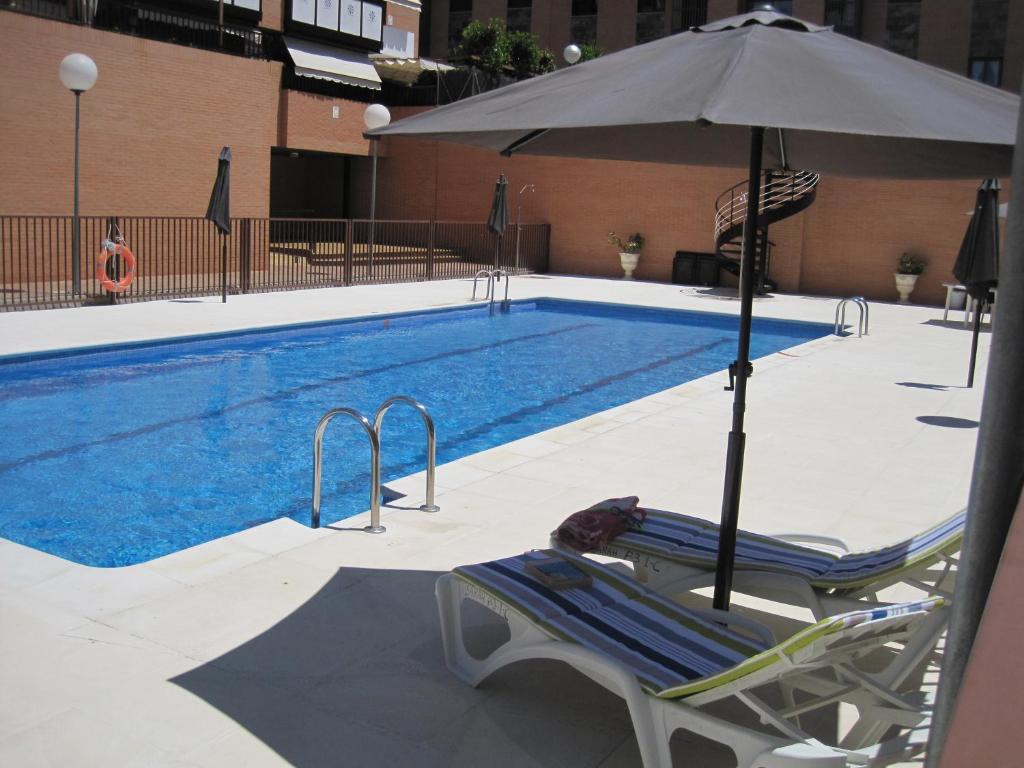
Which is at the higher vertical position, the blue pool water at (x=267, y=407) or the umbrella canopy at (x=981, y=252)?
the umbrella canopy at (x=981, y=252)

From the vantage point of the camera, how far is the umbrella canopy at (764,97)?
3102 millimetres

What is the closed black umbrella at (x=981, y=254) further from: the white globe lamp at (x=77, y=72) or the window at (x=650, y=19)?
the window at (x=650, y=19)

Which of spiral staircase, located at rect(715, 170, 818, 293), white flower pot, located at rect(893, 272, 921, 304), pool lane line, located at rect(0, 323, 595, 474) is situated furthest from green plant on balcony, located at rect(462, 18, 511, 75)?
pool lane line, located at rect(0, 323, 595, 474)

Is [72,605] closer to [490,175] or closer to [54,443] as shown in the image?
[54,443]

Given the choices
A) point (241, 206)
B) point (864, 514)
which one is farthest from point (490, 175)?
point (864, 514)

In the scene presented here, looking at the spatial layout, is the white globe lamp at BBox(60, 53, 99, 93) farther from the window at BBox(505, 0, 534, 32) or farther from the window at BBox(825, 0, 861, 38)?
the window at BBox(505, 0, 534, 32)

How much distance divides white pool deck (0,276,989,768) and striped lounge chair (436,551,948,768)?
0.97ft

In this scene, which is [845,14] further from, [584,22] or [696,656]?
[696,656]

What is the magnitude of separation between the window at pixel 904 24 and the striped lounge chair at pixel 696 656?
97.8 ft

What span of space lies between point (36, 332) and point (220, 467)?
5.43 metres

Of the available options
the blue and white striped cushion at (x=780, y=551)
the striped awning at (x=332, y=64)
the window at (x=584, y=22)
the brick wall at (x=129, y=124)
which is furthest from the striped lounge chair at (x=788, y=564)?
the window at (x=584, y=22)

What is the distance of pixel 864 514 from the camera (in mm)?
6254

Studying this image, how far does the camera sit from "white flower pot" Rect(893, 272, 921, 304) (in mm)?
21156

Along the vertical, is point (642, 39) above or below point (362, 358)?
above
